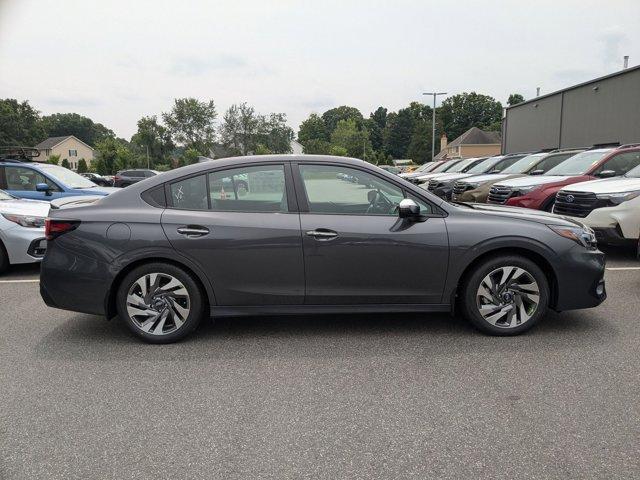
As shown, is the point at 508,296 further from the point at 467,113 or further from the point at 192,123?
the point at 467,113

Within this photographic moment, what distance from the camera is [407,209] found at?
13.8 ft

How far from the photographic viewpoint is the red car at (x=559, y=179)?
9.22 meters

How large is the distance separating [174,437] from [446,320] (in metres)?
2.85

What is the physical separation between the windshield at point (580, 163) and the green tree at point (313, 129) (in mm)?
127126

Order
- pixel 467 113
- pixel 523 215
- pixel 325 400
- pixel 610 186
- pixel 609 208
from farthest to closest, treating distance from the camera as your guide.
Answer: pixel 467 113 < pixel 610 186 < pixel 609 208 < pixel 523 215 < pixel 325 400

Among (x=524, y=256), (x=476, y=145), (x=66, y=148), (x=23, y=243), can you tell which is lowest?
(x=23, y=243)

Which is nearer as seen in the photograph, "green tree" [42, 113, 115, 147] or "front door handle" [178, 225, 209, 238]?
"front door handle" [178, 225, 209, 238]

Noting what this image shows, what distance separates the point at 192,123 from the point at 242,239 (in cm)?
9661

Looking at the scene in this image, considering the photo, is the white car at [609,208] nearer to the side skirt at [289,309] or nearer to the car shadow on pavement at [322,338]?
the car shadow on pavement at [322,338]

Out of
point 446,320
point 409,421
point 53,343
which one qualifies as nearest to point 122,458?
point 409,421

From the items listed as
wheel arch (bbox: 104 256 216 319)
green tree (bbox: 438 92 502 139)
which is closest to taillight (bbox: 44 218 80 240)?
wheel arch (bbox: 104 256 216 319)

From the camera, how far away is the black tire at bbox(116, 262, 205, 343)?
422cm

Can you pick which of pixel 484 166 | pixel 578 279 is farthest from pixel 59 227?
pixel 484 166

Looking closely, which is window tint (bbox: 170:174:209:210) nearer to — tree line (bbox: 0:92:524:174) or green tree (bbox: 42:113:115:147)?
tree line (bbox: 0:92:524:174)
